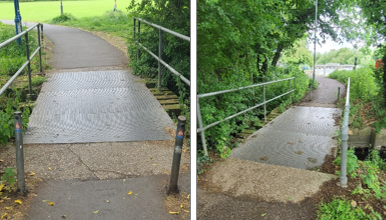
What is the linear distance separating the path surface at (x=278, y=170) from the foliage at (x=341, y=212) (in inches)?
2.2

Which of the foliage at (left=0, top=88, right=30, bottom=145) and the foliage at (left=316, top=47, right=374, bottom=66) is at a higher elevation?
the foliage at (left=316, top=47, right=374, bottom=66)

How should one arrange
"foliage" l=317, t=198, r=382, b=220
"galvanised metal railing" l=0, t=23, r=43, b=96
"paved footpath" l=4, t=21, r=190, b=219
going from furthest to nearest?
"foliage" l=317, t=198, r=382, b=220, "paved footpath" l=4, t=21, r=190, b=219, "galvanised metal railing" l=0, t=23, r=43, b=96

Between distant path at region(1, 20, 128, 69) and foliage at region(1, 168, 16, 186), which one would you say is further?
distant path at region(1, 20, 128, 69)

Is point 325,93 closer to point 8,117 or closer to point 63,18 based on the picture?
point 63,18

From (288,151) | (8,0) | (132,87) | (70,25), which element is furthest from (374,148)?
(8,0)

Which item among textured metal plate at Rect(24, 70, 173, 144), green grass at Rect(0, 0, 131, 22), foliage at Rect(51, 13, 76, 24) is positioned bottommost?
textured metal plate at Rect(24, 70, 173, 144)

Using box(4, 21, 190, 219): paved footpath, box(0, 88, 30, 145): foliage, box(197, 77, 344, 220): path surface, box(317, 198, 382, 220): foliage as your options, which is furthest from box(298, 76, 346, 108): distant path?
box(0, 88, 30, 145): foliage

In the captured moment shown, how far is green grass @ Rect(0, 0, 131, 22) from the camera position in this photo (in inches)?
47.3

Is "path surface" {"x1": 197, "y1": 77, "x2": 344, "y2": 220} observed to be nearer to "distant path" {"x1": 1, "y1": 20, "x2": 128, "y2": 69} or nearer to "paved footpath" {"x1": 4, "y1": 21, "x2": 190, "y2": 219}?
"paved footpath" {"x1": 4, "y1": 21, "x2": 190, "y2": 219}

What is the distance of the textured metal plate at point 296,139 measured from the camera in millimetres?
1523

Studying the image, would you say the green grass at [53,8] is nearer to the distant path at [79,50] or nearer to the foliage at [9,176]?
the distant path at [79,50]

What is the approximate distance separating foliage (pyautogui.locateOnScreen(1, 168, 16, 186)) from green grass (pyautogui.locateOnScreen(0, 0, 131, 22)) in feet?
1.69

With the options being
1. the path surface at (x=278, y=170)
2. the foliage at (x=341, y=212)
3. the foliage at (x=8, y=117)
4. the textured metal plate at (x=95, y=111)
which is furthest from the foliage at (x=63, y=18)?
the foliage at (x=341, y=212)

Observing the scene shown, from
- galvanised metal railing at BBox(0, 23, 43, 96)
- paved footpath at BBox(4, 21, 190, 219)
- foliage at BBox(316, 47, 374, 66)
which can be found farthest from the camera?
foliage at BBox(316, 47, 374, 66)
